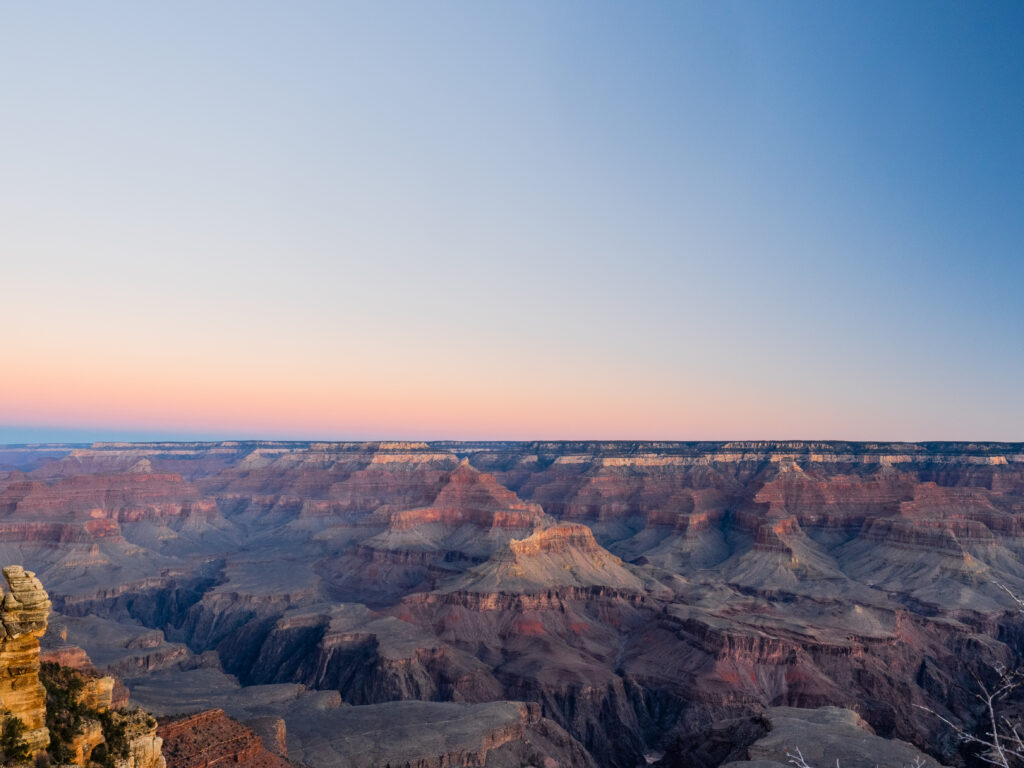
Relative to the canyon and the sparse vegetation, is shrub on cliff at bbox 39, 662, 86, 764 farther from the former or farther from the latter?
the canyon

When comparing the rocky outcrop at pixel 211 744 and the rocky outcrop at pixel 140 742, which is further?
the rocky outcrop at pixel 211 744

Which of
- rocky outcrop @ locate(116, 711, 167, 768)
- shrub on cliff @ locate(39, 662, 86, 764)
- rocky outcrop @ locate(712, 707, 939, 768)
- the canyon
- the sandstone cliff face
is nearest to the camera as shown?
the sandstone cliff face

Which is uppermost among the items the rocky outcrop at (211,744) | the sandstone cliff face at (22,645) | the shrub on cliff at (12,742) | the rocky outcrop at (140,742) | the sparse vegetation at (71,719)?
the sandstone cliff face at (22,645)

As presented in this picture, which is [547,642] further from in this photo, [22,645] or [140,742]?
[22,645]

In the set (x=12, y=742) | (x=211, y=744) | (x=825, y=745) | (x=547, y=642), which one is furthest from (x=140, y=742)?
(x=547, y=642)

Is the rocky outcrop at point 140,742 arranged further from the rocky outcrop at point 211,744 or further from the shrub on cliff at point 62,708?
the rocky outcrop at point 211,744

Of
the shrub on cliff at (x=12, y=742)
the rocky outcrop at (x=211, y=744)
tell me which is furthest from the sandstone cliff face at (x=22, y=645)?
the rocky outcrop at (x=211, y=744)

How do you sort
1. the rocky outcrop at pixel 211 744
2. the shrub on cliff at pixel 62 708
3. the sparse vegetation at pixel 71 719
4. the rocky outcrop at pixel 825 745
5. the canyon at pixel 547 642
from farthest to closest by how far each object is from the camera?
1. the canyon at pixel 547 642
2. the rocky outcrop at pixel 825 745
3. the rocky outcrop at pixel 211 744
4. the sparse vegetation at pixel 71 719
5. the shrub on cliff at pixel 62 708

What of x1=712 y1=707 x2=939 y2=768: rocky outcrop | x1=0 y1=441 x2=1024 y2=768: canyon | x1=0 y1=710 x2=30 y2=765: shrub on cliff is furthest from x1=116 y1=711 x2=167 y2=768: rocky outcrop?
x1=712 y1=707 x2=939 y2=768: rocky outcrop

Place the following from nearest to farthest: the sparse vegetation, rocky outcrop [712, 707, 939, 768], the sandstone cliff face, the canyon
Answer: the sandstone cliff face, the sparse vegetation, rocky outcrop [712, 707, 939, 768], the canyon
